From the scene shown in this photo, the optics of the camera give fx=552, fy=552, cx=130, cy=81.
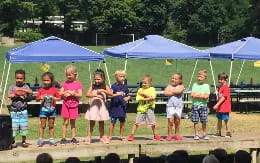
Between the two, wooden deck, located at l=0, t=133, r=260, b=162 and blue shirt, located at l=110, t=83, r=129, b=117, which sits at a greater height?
blue shirt, located at l=110, t=83, r=129, b=117

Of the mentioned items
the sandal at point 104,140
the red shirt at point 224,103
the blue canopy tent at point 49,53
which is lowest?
the sandal at point 104,140

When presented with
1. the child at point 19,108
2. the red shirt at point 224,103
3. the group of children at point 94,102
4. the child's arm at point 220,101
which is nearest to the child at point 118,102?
the group of children at point 94,102

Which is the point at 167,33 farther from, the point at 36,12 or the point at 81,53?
the point at 81,53

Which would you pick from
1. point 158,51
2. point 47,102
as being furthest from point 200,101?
point 158,51

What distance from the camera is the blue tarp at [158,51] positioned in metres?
18.1

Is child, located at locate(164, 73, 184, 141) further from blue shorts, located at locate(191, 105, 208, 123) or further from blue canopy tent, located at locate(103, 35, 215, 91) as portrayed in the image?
blue canopy tent, located at locate(103, 35, 215, 91)

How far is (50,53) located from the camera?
16.6 meters

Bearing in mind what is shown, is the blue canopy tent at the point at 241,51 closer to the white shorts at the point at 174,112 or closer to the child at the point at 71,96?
the white shorts at the point at 174,112

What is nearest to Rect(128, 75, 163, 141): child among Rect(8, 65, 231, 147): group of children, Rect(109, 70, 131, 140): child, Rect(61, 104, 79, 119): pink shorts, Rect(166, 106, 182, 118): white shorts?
Rect(8, 65, 231, 147): group of children

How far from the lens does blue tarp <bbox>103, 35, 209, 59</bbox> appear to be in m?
18.1

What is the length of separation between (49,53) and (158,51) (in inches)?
149

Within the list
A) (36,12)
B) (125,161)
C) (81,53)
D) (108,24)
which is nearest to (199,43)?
(108,24)

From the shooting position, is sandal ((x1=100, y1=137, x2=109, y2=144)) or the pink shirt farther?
sandal ((x1=100, y1=137, x2=109, y2=144))

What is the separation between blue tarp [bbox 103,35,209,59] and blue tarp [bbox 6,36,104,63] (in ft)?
5.04
